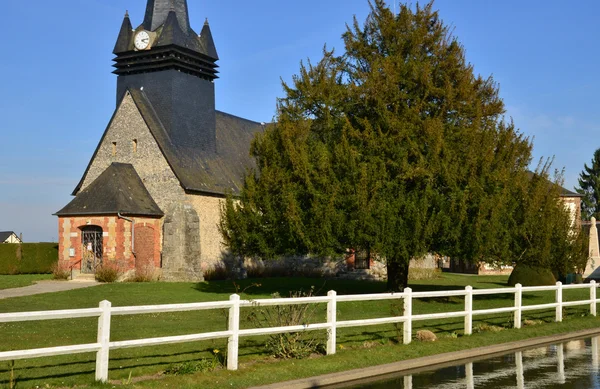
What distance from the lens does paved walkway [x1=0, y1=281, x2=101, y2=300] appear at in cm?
2487

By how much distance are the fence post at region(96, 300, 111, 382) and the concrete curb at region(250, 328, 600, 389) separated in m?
2.09

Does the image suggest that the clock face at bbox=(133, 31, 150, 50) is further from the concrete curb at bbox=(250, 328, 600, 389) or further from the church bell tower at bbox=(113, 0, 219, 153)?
the concrete curb at bbox=(250, 328, 600, 389)

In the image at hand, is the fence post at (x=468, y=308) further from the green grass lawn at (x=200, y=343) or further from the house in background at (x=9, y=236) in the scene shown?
the house in background at (x=9, y=236)

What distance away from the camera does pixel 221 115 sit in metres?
43.4

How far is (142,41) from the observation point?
37.8 meters

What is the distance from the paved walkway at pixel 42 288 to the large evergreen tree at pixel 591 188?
74457 millimetres

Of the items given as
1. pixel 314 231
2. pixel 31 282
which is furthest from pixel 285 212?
pixel 31 282

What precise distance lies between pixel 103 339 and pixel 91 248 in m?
25.4

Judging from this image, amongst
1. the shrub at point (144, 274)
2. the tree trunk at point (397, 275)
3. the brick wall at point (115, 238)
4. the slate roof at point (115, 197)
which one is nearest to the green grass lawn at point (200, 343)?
the tree trunk at point (397, 275)

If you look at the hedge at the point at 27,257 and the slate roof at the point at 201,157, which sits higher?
the slate roof at the point at 201,157

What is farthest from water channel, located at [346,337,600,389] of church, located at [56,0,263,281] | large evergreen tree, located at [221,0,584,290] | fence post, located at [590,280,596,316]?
church, located at [56,0,263,281]

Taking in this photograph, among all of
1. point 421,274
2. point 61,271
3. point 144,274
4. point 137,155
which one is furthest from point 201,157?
point 421,274

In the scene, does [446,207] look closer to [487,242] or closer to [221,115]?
[487,242]

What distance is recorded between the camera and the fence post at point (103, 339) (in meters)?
9.20
